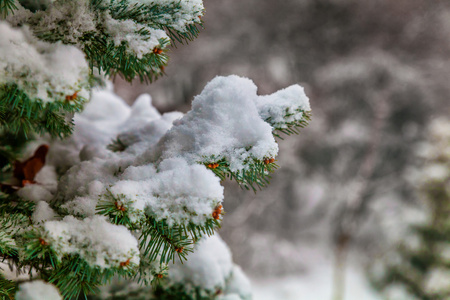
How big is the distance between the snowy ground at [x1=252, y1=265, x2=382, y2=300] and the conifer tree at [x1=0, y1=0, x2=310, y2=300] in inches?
219

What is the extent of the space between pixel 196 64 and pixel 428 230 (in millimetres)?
3999

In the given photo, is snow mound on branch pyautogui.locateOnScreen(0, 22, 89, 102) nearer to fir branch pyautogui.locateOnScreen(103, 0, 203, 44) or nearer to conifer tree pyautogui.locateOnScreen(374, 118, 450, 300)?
fir branch pyautogui.locateOnScreen(103, 0, 203, 44)

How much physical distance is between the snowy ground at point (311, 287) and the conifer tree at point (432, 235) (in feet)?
3.45

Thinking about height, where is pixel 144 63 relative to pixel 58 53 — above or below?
above

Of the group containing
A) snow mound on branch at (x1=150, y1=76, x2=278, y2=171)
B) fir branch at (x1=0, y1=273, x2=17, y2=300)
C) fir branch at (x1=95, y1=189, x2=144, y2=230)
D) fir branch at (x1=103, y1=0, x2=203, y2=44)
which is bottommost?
fir branch at (x1=0, y1=273, x2=17, y2=300)

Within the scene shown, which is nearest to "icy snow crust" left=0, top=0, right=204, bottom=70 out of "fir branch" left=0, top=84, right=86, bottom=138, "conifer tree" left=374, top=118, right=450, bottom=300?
"fir branch" left=0, top=84, right=86, bottom=138

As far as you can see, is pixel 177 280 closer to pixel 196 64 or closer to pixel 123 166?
pixel 123 166

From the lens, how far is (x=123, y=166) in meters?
0.87

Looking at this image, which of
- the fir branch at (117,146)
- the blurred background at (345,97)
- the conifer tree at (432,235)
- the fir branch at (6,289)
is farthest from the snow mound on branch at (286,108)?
the conifer tree at (432,235)

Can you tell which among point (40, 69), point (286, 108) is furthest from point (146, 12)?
point (286, 108)

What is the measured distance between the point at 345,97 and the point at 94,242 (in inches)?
212

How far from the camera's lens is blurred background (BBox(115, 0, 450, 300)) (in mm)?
4891

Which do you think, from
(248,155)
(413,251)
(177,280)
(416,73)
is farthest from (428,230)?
(248,155)

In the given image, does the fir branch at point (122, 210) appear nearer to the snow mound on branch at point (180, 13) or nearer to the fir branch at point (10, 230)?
the fir branch at point (10, 230)
